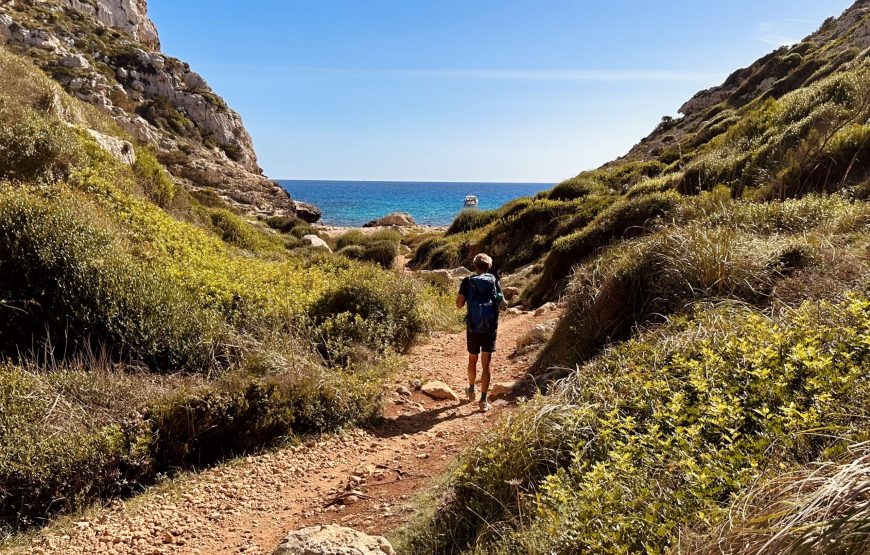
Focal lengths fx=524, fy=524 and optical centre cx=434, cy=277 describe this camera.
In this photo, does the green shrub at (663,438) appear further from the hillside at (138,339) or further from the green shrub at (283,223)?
the green shrub at (283,223)

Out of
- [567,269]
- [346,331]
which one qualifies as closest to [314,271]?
[346,331]

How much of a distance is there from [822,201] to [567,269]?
21.2 feet

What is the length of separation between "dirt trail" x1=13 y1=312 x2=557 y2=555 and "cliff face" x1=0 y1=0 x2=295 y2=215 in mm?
33155

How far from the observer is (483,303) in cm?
745

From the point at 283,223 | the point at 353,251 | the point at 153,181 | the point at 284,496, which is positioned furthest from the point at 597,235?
the point at 283,223

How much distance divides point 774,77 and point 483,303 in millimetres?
37046

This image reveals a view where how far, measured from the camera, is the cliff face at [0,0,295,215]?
38969 millimetres

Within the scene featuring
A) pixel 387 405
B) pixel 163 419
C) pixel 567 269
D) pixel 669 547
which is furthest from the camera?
pixel 567 269

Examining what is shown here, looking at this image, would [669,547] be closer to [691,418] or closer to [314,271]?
[691,418]

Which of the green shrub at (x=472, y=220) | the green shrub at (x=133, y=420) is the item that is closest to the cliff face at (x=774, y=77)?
the green shrub at (x=472, y=220)

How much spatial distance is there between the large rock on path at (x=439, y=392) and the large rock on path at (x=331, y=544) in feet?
13.2

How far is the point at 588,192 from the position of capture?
74.7ft

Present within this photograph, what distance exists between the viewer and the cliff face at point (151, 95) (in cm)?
3897

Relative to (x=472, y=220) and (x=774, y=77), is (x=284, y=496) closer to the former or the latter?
(x=472, y=220)
